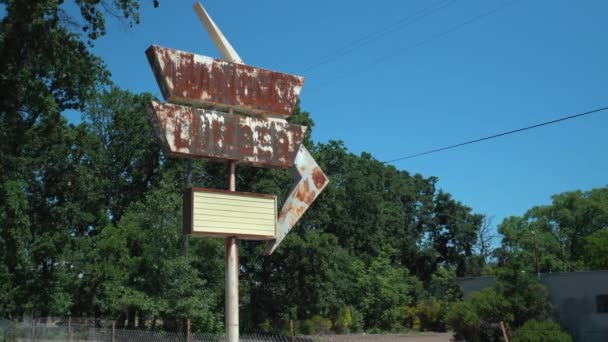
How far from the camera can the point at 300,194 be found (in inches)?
496

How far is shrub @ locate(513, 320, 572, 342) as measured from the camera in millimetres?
24172

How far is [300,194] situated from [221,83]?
2.59 meters

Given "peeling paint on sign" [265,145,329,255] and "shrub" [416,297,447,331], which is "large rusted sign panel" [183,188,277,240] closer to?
"peeling paint on sign" [265,145,329,255]

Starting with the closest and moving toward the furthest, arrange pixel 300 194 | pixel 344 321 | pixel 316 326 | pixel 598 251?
pixel 300 194, pixel 316 326, pixel 598 251, pixel 344 321

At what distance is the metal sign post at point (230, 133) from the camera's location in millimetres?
11203

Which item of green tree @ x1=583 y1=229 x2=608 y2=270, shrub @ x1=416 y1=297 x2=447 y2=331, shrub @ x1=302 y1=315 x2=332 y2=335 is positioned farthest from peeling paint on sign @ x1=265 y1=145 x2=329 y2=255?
shrub @ x1=416 y1=297 x2=447 y2=331

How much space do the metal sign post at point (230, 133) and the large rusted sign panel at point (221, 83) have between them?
17 millimetres

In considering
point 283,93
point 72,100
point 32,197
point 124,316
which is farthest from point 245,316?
point 283,93

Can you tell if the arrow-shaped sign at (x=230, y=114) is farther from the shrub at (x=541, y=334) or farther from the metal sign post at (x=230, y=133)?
the shrub at (x=541, y=334)

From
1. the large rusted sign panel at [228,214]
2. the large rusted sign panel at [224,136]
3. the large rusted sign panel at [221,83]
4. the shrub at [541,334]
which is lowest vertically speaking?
the shrub at [541,334]

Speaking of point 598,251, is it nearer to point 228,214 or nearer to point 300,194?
point 300,194

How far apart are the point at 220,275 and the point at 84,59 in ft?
45.5

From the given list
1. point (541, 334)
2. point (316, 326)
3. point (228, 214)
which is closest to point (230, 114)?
point (228, 214)

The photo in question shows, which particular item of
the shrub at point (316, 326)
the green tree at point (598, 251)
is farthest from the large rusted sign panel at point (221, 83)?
the green tree at point (598, 251)
